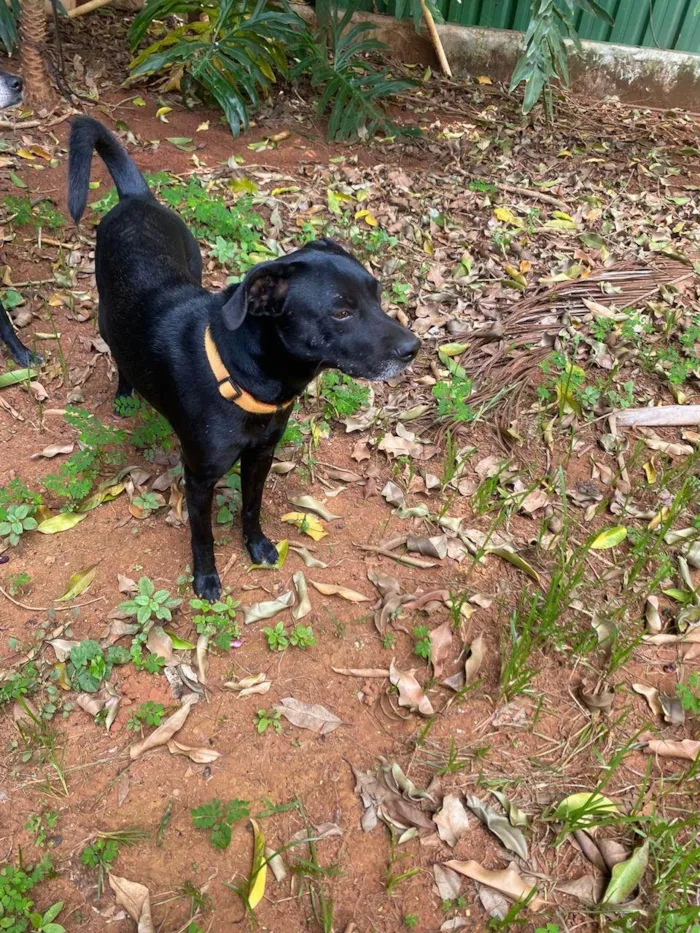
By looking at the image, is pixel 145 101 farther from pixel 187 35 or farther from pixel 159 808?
pixel 159 808

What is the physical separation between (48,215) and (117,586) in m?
2.89

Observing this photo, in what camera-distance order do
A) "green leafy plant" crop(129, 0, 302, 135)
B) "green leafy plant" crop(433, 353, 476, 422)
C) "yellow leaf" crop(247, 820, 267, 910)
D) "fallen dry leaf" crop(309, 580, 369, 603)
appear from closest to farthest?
"yellow leaf" crop(247, 820, 267, 910)
"fallen dry leaf" crop(309, 580, 369, 603)
"green leafy plant" crop(433, 353, 476, 422)
"green leafy plant" crop(129, 0, 302, 135)

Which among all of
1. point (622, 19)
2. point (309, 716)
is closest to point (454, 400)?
point (309, 716)

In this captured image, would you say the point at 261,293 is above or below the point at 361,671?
above

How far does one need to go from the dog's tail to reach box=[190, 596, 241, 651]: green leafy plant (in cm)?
173

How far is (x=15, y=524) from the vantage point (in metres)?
2.88

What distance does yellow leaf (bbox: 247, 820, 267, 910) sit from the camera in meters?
1.99

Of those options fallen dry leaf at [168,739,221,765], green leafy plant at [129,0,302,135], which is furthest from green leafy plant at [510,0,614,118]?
fallen dry leaf at [168,739,221,765]

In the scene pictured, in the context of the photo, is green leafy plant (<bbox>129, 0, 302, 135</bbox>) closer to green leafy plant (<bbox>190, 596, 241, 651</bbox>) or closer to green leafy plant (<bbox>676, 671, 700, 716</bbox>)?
green leafy plant (<bbox>190, 596, 241, 651</bbox>)

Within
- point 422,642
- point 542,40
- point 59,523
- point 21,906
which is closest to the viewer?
point 21,906

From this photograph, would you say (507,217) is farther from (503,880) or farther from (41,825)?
(41,825)

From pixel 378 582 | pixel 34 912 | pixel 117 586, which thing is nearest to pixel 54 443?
pixel 117 586

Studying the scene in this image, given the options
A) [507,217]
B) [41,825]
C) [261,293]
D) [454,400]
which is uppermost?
[261,293]

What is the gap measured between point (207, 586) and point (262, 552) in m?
0.30
